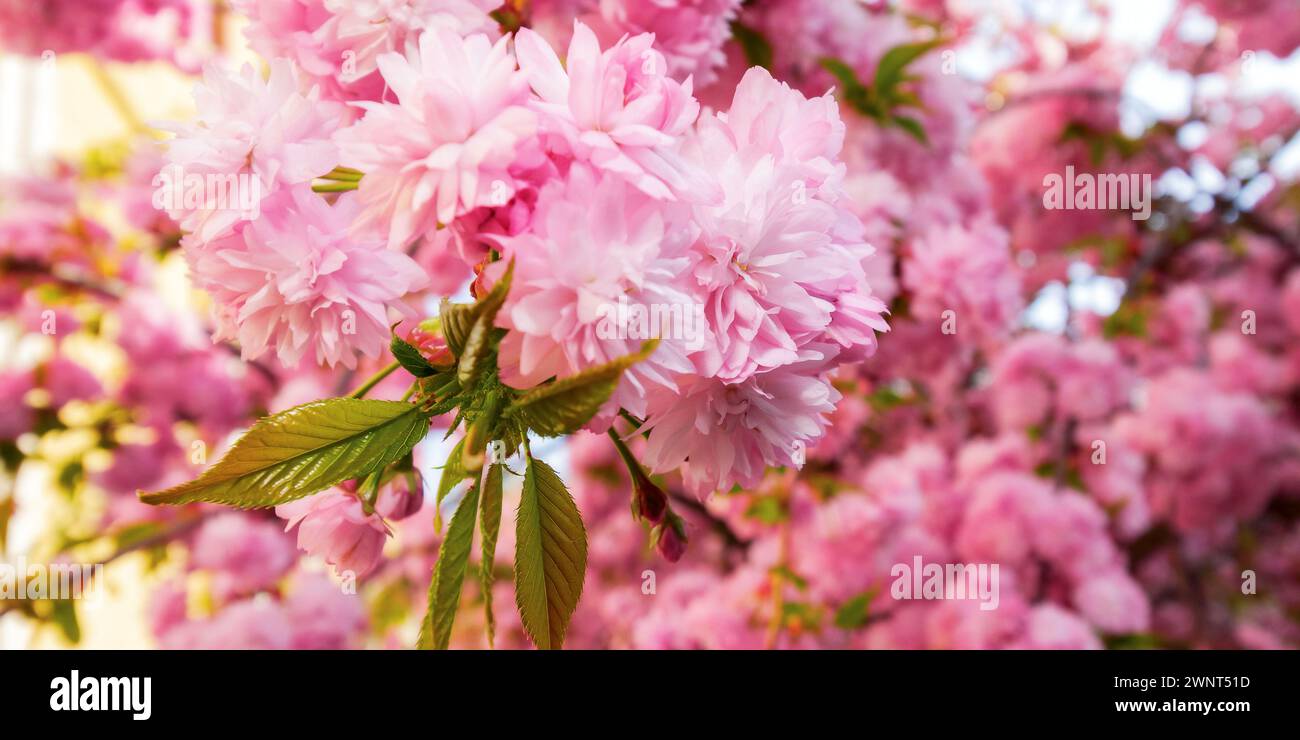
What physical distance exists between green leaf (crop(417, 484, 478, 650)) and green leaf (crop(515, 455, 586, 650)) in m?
0.02

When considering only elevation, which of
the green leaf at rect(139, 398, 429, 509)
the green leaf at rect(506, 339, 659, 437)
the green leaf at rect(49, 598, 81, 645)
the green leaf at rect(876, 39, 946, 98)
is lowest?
the green leaf at rect(49, 598, 81, 645)

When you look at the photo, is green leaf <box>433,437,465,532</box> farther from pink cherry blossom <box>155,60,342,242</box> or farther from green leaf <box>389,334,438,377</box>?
pink cherry blossom <box>155,60,342,242</box>

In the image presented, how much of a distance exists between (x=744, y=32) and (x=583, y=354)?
575mm

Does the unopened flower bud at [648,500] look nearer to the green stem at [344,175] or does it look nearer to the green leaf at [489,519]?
the green leaf at [489,519]

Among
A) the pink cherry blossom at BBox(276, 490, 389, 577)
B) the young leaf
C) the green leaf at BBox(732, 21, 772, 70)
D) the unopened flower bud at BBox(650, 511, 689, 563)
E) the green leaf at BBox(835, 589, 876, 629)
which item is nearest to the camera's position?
the pink cherry blossom at BBox(276, 490, 389, 577)

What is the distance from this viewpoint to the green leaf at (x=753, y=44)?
2.60 ft

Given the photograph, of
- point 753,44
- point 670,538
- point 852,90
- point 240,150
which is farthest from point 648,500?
point 852,90

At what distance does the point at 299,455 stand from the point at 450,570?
93 mm

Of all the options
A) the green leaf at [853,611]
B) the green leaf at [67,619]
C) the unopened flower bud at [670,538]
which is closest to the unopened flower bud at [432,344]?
the unopened flower bud at [670,538]

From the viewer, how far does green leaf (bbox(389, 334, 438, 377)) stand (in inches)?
14.3

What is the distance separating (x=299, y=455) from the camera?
0.36m

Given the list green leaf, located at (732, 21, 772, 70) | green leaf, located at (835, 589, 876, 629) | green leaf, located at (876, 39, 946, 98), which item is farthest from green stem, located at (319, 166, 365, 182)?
green leaf, located at (835, 589, 876, 629)

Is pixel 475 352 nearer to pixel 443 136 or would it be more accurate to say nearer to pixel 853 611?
pixel 443 136
